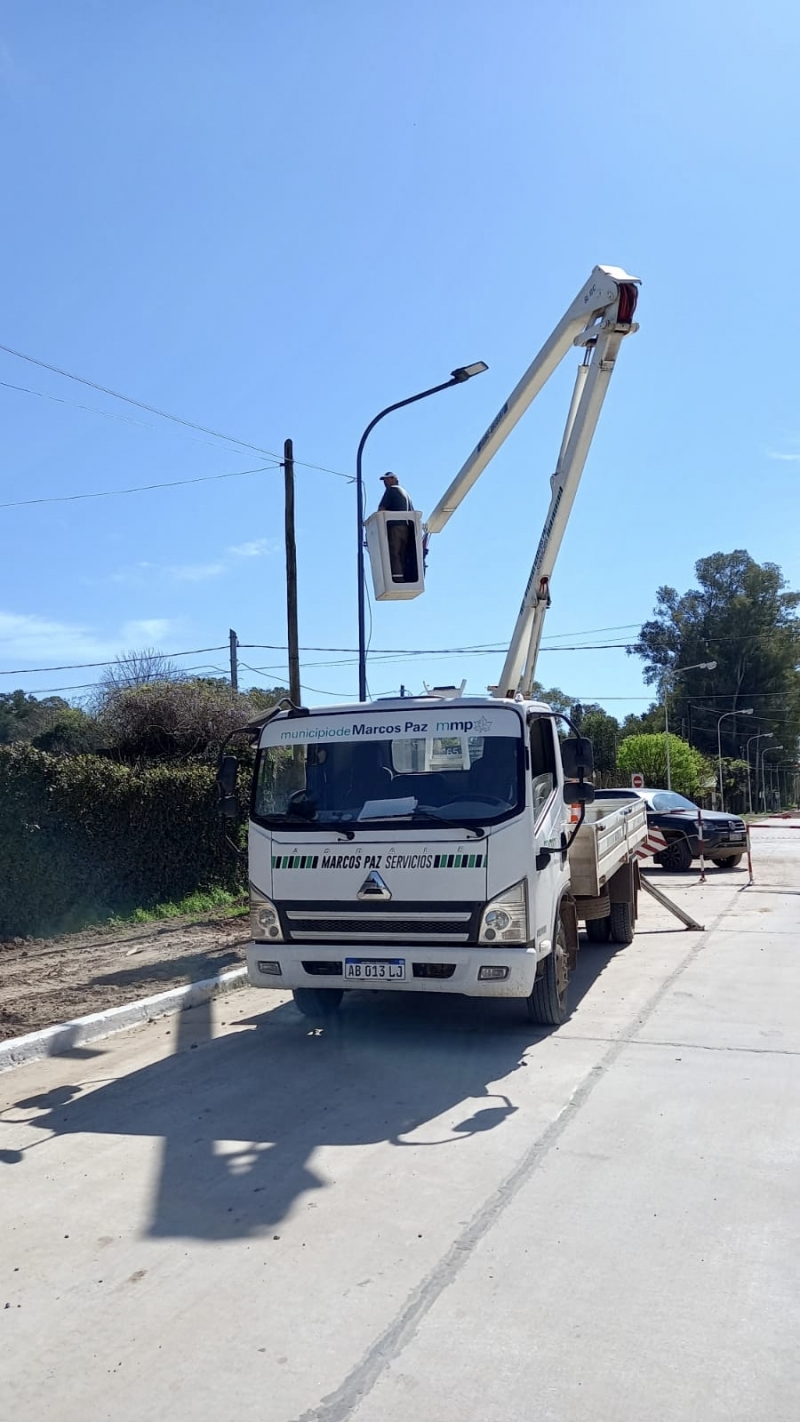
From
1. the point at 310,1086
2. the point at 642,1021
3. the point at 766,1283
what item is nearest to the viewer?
the point at 766,1283

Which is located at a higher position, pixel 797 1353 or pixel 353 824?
pixel 353 824

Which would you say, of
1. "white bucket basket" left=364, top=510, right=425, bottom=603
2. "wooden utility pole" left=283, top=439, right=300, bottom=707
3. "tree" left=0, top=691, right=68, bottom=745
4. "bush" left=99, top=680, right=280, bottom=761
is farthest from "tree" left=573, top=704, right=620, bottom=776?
"white bucket basket" left=364, top=510, right=425, bottom=603

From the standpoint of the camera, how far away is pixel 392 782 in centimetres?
776

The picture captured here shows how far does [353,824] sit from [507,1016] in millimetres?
2207

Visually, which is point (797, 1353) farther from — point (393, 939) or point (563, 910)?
point (563, 910)

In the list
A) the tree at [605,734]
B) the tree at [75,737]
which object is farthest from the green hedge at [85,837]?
the tree at [605,734]

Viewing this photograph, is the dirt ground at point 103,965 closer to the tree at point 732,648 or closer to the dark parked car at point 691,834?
A: the dark parked car at point 691,834

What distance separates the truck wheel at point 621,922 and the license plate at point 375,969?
5.16 m

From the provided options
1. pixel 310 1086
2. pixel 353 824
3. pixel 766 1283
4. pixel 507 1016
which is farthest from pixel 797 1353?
pixel 507 1016

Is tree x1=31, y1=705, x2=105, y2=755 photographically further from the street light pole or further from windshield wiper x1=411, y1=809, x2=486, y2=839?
windshield wiper x1=411, y1=809, x2=486, y2=839

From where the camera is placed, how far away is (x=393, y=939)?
709 centimetres

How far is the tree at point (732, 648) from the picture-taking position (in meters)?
83.8

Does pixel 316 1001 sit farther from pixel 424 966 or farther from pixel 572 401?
pixel 572 401

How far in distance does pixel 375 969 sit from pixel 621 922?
5.39m
